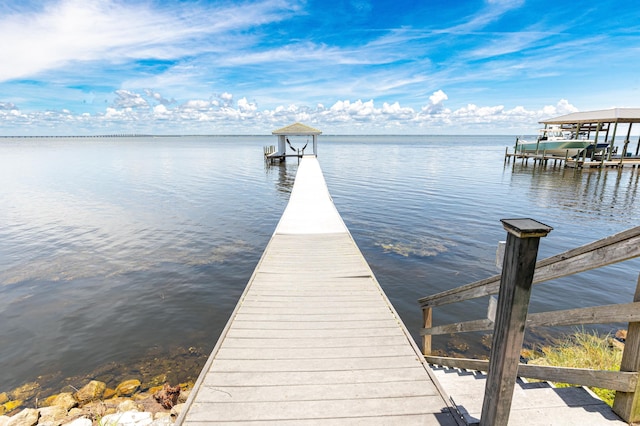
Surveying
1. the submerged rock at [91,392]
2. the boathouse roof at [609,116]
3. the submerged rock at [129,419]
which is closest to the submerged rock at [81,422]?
the submerged rock at [129,419]

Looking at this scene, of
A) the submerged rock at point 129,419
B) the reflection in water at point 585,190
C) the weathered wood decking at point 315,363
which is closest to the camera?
the weathered wood decking at point 315,363

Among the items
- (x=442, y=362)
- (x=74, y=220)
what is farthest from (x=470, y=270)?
(x=74, y=220)

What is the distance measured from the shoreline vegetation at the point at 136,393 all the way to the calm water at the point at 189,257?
0.31 ft

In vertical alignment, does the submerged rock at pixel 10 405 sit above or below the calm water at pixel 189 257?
below

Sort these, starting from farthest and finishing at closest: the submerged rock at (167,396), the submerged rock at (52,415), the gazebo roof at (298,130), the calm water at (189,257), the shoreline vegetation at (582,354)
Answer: the gazebo roof at (298,130) → the calm water at (189,257) → the submerged rock at (167,396) → the shoreline vegetation at (582,354) → the submerged rock at (52,415)

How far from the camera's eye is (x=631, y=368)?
2170 mm

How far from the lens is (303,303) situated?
205 inches

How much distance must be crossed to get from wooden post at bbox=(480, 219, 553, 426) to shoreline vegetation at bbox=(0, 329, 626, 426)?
3.59 metres

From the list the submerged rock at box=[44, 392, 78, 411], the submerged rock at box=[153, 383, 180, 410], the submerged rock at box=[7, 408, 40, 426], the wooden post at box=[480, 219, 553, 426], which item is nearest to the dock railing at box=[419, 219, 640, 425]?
the wooden post at box=[480, 219, 553, 426]

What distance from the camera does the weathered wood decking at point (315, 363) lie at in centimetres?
297

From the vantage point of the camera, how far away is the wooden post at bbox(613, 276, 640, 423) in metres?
2.10

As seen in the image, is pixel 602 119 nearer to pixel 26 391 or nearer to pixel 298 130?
pixel 298 130

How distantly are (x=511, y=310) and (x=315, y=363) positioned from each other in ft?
7.68

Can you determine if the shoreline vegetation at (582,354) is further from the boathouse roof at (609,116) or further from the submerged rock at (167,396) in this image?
the boathouse roof at (609,116)
